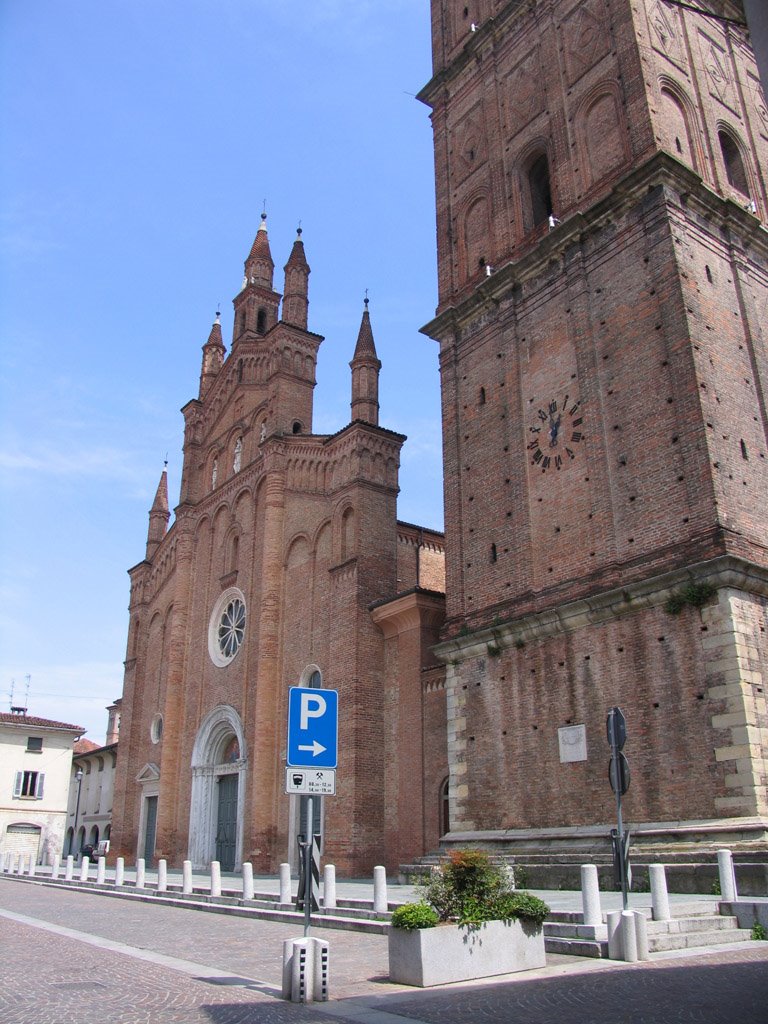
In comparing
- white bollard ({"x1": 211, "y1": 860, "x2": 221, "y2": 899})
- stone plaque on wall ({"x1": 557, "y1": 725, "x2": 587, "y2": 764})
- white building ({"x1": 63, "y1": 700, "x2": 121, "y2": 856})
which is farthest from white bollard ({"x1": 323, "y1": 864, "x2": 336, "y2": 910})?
white building ({"x1": 63, "y1": 700, "x2": 121, "y2": 856})

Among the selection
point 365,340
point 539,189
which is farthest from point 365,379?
point 539,189

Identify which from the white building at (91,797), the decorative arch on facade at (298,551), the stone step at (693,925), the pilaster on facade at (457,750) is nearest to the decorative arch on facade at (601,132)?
the pilaster on facade at (457,750)

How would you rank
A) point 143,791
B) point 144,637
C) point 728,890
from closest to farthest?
point 728,890, point 143,791, point 144,637

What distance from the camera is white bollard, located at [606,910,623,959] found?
8963 mm

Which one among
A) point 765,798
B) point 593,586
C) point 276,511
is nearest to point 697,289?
point 593,586

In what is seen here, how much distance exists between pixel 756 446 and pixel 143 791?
25.7m

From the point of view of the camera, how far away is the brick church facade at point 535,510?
15602 millimetres

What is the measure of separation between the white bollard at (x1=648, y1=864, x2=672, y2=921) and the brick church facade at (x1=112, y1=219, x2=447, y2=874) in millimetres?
11484

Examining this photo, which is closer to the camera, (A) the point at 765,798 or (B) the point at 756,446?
(A) the point at 765,798

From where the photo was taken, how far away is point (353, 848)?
72.6 feet

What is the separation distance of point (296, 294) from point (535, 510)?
15566 millimetres

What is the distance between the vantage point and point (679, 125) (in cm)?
2066

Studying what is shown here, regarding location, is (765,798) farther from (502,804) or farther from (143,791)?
(143,791)

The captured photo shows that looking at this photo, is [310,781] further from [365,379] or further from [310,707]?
[365,379]
